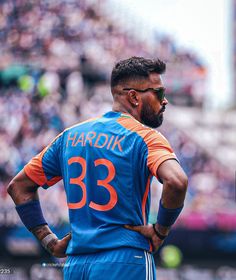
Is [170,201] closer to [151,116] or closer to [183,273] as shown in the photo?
[151,116]

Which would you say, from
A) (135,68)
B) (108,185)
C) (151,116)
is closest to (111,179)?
(108,185)

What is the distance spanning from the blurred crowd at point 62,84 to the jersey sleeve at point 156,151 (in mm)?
11010

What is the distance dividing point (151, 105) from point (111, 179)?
0.51 m

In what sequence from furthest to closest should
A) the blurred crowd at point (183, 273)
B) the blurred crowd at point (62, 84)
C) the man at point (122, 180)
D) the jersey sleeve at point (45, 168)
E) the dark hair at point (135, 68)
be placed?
1. the blurred crowd at point (62, 84)
2. the blurred crowd at point (183, 273)
3. the jersey sleeve at point (45, 168)
4. the dark hair at point (135, 68)
5. the man at point (122, 180)

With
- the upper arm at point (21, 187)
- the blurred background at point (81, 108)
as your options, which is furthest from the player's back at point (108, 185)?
the blurred background at point (81, 108)

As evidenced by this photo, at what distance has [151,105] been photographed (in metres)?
4.21

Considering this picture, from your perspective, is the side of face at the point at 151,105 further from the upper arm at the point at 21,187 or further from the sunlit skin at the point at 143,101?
the upper arm at the point at 21,187

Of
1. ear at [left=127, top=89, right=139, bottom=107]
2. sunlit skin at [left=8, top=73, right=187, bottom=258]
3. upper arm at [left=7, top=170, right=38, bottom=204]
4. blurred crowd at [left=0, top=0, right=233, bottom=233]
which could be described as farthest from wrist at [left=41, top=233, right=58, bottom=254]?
blurred crowd at [left=0, top=0, right=233, bottom=233]

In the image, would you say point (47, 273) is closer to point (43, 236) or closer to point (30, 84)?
point (30, 84)

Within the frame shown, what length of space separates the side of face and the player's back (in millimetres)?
119

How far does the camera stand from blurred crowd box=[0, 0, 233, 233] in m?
16.3

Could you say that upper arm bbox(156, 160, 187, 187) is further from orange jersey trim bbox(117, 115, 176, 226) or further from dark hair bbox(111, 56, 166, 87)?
dark hair bbox(111, 56, 166, 87)

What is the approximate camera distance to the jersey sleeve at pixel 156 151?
384cm

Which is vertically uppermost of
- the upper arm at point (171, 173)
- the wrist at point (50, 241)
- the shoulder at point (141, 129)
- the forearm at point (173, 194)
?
the shoulder at point (141, 129)
